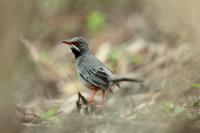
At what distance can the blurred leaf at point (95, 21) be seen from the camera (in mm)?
15164

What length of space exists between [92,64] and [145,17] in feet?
22.7

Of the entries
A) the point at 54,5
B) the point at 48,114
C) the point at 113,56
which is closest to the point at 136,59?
the point at 113,56

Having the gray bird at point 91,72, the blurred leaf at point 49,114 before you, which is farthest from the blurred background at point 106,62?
the gray bird at point 91,72

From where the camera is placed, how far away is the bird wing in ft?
25.6

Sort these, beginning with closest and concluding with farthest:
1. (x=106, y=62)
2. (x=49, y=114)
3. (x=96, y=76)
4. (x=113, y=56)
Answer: (x=49, y=114) → (x=96, y=76) → (x=106, y=62) → (x=113, y=56)

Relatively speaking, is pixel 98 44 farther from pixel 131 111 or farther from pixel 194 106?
pixel 194 106

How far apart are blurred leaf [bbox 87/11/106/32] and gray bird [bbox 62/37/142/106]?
6.75 metres

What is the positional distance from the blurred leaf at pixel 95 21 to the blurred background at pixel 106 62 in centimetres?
2

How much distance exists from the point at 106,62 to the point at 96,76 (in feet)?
14.8

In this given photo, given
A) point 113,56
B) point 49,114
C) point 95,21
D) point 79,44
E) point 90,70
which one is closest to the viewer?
point 49,114

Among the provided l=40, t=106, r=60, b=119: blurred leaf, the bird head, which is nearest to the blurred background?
l=40, t=106, r=60, b=119: blurred leaf

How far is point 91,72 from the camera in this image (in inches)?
313

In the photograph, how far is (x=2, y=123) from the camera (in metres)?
5.80

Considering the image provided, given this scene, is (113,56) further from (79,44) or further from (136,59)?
(79,44)
